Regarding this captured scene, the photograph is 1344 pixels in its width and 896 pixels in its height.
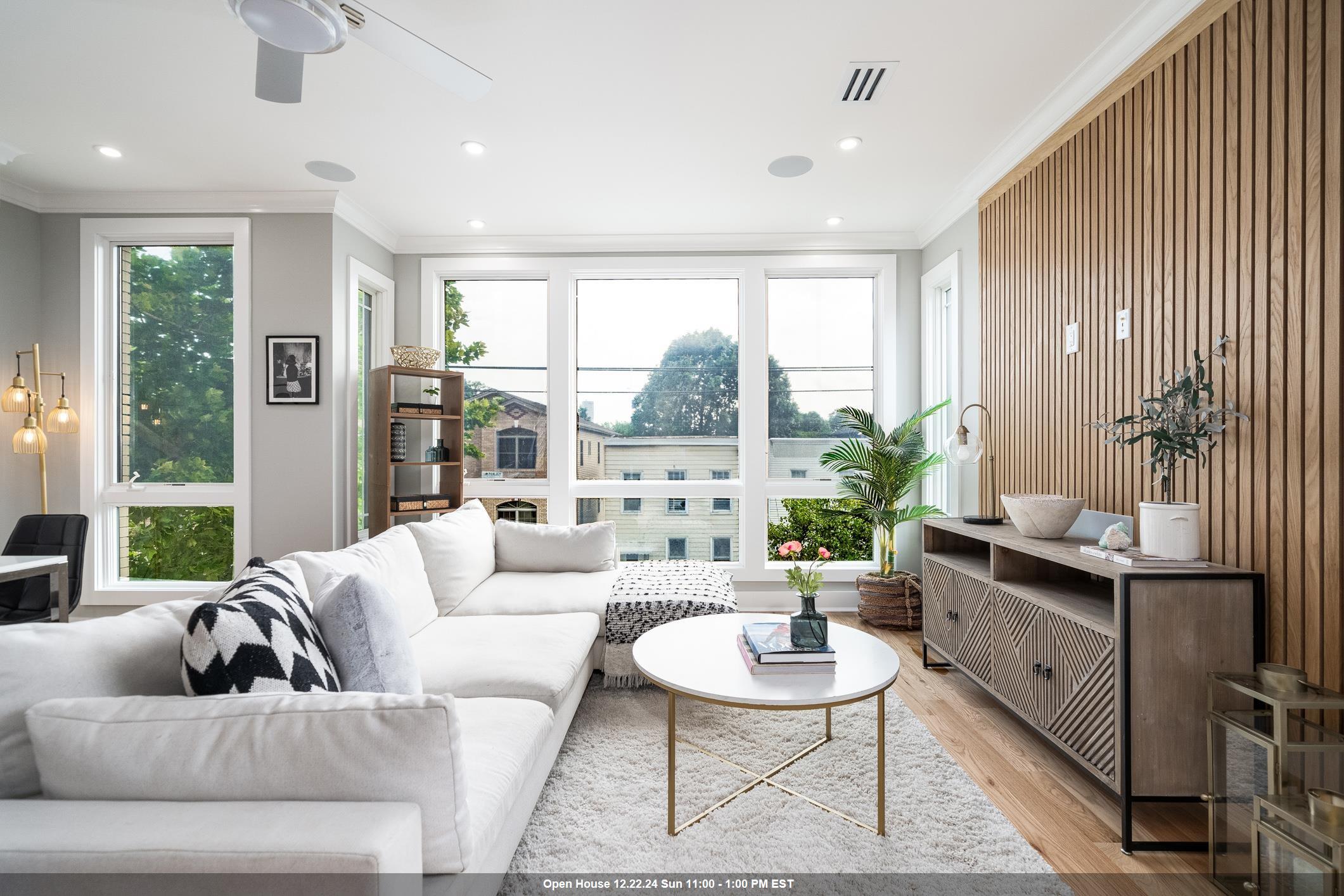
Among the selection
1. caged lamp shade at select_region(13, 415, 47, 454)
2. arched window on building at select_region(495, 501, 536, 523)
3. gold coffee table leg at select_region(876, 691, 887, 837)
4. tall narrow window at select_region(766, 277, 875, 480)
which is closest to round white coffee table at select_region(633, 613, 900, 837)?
gold coffee table leg at select_region(876, 691, 887, 837)

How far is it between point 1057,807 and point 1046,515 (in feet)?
3.37

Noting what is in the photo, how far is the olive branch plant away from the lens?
6.19ft

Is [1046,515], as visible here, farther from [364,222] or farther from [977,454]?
[364,222]

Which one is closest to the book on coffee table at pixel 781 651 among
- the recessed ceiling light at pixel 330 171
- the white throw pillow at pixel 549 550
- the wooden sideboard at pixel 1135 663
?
the wooden sideboard at pixel 1135 663

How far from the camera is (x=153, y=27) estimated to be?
2221mm

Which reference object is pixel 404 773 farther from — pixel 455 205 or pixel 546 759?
pixel 455 205

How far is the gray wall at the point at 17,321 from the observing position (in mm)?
3604

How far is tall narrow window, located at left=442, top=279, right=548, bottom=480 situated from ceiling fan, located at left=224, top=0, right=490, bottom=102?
2642 millimetres

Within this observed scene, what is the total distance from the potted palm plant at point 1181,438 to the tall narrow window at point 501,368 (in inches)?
145

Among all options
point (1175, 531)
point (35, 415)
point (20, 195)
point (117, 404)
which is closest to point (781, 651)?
point (1175, 531)

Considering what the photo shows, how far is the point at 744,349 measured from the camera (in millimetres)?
4551

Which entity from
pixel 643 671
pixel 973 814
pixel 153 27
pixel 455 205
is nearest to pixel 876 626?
pixel 973 814

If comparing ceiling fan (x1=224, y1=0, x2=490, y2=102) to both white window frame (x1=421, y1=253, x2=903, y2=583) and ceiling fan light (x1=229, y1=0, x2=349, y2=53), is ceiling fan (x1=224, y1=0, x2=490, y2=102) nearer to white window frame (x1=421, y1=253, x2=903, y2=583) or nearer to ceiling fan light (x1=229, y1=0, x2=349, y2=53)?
ceiling fan light (x1=229, y1=0, x2=349, y2=53)

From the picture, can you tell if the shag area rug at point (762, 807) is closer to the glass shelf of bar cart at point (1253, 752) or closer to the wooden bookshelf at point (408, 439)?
the glass shelf of bar cart at point (1253, 752)
